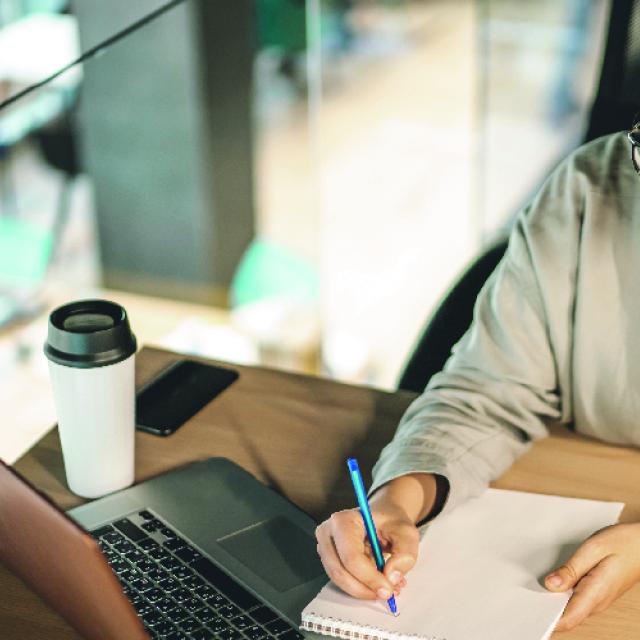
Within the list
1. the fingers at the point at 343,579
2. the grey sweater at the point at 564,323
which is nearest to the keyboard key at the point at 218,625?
the fingers at the point at 343,579

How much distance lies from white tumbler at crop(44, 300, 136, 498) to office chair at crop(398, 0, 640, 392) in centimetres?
51

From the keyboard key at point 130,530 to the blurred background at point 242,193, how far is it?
140cm

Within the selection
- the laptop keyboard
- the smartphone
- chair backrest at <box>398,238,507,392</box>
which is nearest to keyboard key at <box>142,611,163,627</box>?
the laptop keyboard

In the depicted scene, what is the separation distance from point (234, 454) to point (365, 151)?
3.54 meters

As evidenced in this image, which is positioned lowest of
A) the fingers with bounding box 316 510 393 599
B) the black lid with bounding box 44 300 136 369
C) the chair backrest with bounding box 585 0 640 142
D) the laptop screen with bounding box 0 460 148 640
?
the fingers with bounding box 316 510 393 599

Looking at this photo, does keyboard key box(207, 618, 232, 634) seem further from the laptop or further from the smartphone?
the smartphone

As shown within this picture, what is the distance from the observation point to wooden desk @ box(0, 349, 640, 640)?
1133 millimetres

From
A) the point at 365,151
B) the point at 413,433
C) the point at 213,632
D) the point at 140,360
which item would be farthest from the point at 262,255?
the point at 213,632

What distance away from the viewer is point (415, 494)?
1.07 m

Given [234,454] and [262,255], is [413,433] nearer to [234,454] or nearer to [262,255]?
[234,454]

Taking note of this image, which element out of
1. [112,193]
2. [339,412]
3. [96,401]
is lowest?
[112,193]

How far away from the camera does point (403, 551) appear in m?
0.97

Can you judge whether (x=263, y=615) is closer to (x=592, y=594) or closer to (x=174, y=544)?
(x=174, y=544)

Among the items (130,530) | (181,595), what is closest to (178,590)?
(181,595)
